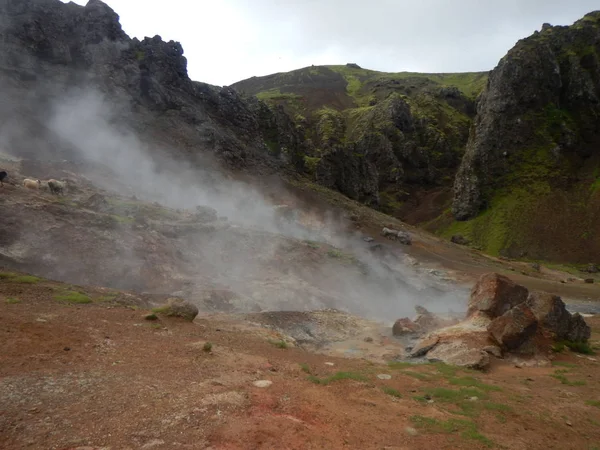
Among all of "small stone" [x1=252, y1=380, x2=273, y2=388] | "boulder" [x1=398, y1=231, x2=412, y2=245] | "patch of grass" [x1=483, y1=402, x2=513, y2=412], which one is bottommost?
"boulder" [x1=398, y1=231, x2=412, y2=245]

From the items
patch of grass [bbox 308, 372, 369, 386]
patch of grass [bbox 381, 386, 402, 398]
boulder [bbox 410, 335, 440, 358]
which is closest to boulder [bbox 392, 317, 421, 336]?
boulder [bbox 410, 335, 440, 358]

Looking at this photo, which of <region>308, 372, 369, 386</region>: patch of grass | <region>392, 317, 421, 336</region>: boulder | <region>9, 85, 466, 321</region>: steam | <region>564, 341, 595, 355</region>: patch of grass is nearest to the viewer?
<region>308, 372, 369, 386</region>: patch of grass

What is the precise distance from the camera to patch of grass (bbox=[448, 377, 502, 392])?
1600cm

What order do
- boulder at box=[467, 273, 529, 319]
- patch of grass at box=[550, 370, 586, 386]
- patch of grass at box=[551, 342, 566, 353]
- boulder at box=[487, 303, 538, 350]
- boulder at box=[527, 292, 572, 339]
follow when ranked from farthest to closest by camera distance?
boulder at box=[467, 273, 529, 319], boulder at box=[527, 292, 572, 339], patch of grass at box=[551, 342, 566, 353], boulder at box=[487, 303, 538, 350], patch of grass at box=[550, 370, 586, 386]

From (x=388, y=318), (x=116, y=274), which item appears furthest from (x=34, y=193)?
(x=388, y=318)

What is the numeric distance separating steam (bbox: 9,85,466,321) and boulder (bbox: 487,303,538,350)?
14.0 meters

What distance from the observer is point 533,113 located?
10394 cm

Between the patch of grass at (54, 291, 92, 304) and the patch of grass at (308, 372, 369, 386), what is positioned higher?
the patch of grass at (54, 291, 92, 304)

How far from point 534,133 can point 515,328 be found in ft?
325

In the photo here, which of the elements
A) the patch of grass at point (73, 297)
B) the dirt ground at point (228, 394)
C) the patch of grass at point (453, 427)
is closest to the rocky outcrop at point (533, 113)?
the dirt ground at point (228, 394)

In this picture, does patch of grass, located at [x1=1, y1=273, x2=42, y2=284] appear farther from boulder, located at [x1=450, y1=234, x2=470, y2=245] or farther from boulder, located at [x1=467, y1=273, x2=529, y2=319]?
boulder, located at [x1=450, y1=234, x2=470, y2=245]

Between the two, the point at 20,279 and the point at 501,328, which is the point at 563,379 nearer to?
the point at 501,328

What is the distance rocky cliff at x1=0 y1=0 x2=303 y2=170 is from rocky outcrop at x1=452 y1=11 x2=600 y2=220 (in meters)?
50.8

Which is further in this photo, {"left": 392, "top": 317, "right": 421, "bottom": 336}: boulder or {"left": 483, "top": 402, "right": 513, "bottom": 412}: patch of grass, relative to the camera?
{"left": 392, "top": 317, "right": 421, "bottom": 336}: boulder
